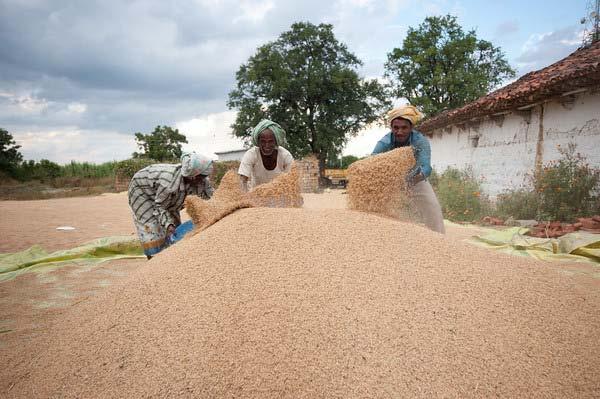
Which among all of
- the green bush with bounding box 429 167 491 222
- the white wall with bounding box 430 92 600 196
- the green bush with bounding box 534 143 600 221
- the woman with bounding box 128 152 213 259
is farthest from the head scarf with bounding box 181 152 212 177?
the white wall with bounding box 430 92 600 196

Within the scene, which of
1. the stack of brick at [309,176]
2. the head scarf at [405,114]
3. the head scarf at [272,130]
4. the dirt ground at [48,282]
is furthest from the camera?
the stack of brick at [309,176]

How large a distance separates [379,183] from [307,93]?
18.7 meters

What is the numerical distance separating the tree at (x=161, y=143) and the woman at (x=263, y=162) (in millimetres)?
22910

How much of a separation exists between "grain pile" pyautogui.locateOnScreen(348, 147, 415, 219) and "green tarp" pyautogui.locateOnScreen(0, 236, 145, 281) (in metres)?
2.63

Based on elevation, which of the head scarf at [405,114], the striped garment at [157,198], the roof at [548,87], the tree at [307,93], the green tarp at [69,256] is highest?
the tree at [307,93]

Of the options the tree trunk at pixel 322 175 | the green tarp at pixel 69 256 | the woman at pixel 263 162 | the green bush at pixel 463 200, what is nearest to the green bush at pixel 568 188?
the green bush at pixel 463 200

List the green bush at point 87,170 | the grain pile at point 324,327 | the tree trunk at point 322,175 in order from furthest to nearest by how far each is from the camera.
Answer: the green bush at point 87,170, the tree trunk at point 322,175, the grain pile at point 324,327

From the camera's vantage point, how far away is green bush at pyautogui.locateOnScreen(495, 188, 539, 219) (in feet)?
18.1

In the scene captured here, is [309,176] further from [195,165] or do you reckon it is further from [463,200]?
[195,165]

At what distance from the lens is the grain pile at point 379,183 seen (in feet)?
6.89

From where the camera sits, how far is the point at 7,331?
1886 mm

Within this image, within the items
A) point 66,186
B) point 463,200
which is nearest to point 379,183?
point 463,200

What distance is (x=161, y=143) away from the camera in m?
25.6

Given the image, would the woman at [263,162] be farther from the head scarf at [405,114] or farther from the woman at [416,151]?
the head scarf at [405,114]
